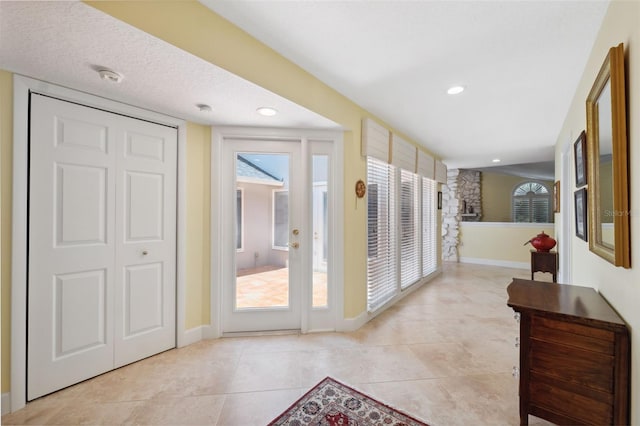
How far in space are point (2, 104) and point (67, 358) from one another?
1701 mm

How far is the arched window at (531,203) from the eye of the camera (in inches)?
323

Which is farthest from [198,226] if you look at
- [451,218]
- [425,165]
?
[451,218]

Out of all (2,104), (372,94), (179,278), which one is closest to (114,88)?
(2,104)

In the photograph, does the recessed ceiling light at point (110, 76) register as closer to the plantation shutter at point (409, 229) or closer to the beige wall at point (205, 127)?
the beige wall at point (205, 127)

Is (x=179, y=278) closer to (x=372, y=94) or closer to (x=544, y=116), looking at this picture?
(x=372, y=94)

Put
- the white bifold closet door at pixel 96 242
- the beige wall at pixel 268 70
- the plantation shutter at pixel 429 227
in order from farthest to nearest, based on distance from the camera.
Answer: the plantation shutter at pixel 429 227 → the white bifold closet door at pixel 96 242 → the beige wall at pixel 268 70

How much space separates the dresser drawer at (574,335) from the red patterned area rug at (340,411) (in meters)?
0.83

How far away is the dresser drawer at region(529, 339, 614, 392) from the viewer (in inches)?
48.7

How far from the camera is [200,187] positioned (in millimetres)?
2621

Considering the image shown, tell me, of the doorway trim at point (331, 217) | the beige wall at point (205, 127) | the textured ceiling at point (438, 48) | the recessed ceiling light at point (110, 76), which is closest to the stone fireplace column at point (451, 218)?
the textured ceiling at point (438, 48)

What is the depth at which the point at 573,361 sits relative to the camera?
1315 mm

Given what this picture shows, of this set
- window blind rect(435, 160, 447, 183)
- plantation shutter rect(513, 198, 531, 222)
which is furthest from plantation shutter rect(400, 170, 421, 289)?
plantation shutter rect(513, 198, 531, 222)

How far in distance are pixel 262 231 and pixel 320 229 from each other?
0.60 metres

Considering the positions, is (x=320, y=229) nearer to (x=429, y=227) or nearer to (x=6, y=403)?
(x=6, y=403)
